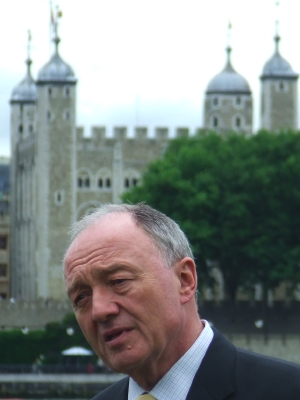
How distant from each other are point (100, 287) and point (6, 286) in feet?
311

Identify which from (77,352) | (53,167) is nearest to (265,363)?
(77,352)

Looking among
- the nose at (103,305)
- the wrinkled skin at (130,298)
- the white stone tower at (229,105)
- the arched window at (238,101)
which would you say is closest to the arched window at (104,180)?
the white stone tower at (229,105)

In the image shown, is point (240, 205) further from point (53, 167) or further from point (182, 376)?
point (182, 376)

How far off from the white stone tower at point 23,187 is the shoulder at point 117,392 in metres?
79.7

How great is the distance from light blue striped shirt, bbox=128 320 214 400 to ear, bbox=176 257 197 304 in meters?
0.16

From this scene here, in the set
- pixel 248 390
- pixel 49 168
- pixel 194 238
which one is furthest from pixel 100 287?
pixel 49 168

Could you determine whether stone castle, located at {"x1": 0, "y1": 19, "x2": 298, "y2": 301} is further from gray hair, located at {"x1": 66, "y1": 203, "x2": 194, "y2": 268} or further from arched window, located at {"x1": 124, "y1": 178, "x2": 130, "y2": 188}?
gray hair, located at {"x1": 66, "y1": 203, "x2": 194, "y2": 268}

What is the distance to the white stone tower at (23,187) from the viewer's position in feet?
288

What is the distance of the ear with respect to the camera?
5355 mm

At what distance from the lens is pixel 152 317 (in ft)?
17.2

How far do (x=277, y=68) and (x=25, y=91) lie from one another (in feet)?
55.5

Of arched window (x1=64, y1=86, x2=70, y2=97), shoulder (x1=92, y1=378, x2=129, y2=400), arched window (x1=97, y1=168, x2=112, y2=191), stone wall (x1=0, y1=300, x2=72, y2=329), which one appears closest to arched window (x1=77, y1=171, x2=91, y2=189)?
arched window (x1=97, y1=168, x2=112, y2=191)

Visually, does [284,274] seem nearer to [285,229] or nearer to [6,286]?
[285,229]

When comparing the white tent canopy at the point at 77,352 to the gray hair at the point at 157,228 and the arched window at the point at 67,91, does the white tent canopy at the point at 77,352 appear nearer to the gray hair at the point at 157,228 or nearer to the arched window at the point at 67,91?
the arched window at the point at 67,91
